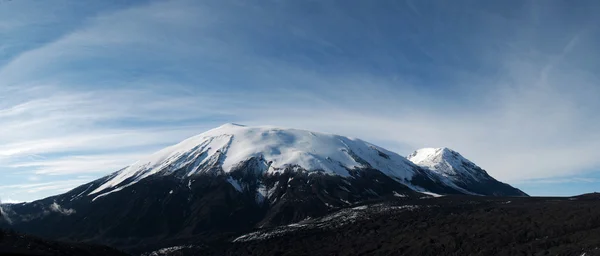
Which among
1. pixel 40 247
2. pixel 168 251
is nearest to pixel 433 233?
pixel 168 251

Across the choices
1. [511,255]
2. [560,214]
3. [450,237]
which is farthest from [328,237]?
[560,214]

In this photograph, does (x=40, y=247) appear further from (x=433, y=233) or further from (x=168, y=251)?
(x=433, y=233)

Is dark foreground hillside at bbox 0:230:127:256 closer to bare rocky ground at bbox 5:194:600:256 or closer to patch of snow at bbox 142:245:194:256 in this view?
bare rocky ground at bbox 5:194:600:256

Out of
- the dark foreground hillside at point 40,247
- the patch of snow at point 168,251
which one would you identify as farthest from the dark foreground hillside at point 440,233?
the dark foreground hillside at point 40,247

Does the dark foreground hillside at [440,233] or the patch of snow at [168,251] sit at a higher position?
the dark foreground hillside at [440,233]

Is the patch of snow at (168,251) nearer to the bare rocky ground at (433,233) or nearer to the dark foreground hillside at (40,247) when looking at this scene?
the bare rocky ground at (433,233)

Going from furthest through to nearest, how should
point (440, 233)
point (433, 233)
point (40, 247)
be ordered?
1. point (433, 233)
2. point (440, 233)
3. point (40, 247)

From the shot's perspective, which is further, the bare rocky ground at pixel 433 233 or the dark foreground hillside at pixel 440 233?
the bare rocky ground at pixel 433 233

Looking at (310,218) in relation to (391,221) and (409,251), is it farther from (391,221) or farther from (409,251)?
(409,251)

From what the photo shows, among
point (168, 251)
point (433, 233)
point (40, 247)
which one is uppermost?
point (40, 247)
